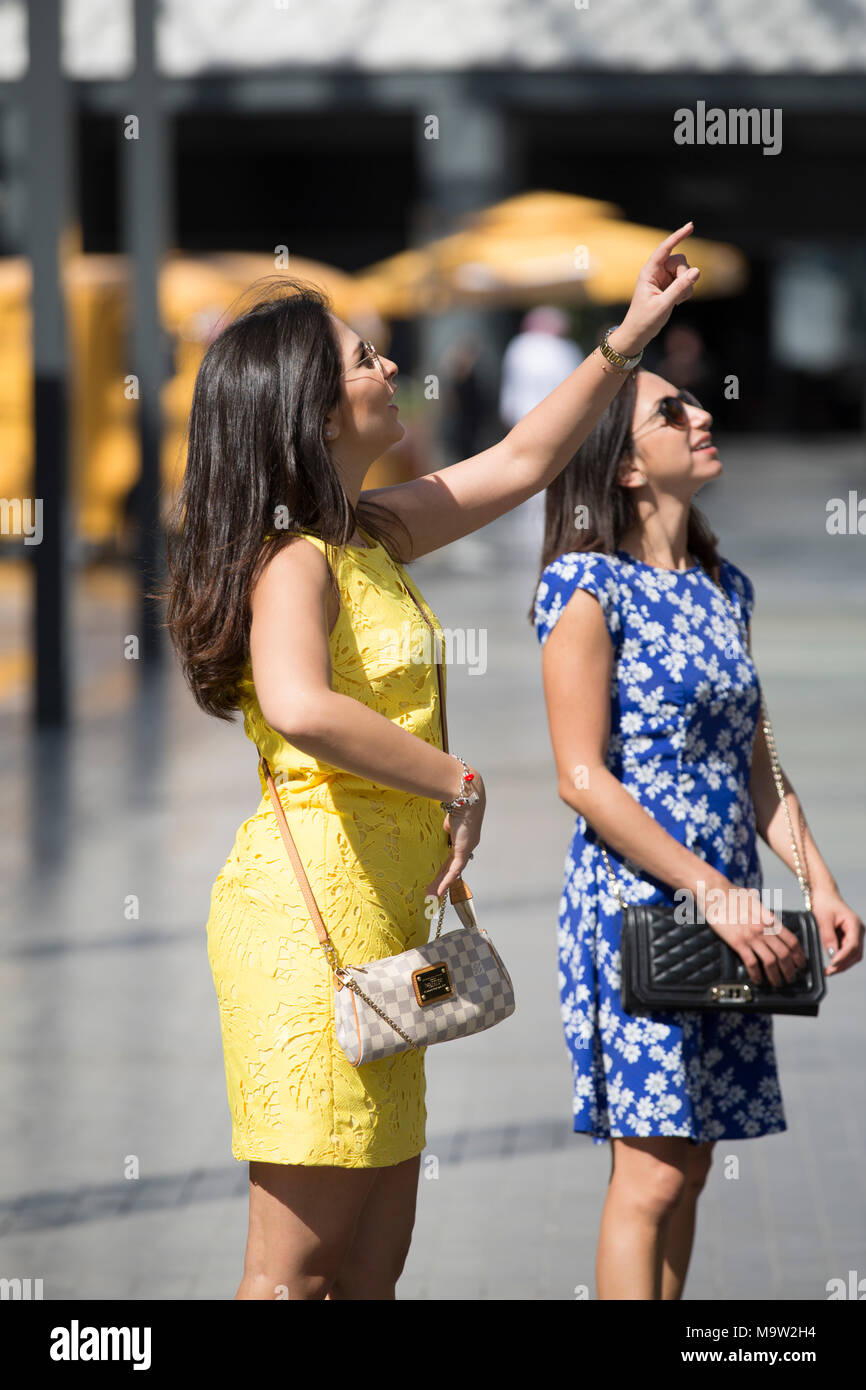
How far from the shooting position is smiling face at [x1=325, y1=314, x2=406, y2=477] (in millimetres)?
2689

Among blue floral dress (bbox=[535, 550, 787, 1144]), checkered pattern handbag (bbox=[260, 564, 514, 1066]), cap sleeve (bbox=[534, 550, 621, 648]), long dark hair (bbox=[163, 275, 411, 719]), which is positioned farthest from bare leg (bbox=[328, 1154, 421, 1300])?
cap sleeve (bbox=[534, 550, 621, 648])

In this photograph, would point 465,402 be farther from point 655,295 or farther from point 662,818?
point 655,295

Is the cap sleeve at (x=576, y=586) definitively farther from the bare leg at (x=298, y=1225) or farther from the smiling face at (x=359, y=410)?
the bare leg at (x=298, y=1225)

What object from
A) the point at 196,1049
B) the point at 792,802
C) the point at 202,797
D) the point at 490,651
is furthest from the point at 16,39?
the point at 792,802

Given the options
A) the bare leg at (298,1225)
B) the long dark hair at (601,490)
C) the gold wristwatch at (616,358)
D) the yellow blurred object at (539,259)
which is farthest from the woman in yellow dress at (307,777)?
the yellow blurred object at (539,259)

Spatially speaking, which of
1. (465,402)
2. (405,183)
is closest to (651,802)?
(465,402)

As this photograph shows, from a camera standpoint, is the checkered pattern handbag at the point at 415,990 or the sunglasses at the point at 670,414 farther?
the sunglasses at the point at 670,414

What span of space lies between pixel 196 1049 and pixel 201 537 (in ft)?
10.6

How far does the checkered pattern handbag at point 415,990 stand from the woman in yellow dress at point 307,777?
1.1 inches

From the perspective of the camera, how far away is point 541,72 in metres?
28.1

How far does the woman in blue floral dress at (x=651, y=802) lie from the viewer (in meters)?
3.13

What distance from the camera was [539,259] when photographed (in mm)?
22188

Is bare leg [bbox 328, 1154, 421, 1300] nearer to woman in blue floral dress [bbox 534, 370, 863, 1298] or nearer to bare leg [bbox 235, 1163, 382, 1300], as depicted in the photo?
bare leg [bbox 235, 1163, 382, 1300]
